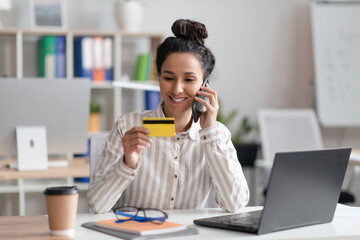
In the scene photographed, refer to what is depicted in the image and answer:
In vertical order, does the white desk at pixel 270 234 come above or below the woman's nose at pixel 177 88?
below

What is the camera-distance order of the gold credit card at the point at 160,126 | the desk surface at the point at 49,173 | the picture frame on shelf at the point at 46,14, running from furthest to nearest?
the picture frame on shelf at the point at 46,14 < the desk surface at the point at 49,173 < the gold credit card at the point at 160,126

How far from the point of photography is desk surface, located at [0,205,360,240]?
4.15 ft

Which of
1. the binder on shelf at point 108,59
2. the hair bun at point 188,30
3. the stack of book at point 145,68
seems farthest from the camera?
the stack of book at point 145,68

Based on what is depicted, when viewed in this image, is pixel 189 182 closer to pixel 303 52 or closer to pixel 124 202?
pixel 124 202

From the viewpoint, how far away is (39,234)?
4.19 ft

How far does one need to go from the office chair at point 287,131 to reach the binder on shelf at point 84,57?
1217mm

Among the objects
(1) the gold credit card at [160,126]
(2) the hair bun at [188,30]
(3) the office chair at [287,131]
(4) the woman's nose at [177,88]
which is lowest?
(3) the office chair at [287,131]

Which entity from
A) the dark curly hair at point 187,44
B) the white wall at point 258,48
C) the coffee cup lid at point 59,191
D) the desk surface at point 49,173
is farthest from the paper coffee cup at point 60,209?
the white wall at point 258,48

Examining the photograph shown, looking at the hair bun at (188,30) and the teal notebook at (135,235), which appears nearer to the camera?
the teal notebook at (135,235)

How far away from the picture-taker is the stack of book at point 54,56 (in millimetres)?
3809

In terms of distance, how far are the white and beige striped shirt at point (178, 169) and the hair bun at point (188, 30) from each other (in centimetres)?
27

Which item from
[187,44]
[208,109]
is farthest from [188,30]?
[208,109]

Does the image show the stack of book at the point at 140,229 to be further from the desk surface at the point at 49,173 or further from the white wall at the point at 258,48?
the white wall at the point at 258,48

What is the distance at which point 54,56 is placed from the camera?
3.82m
